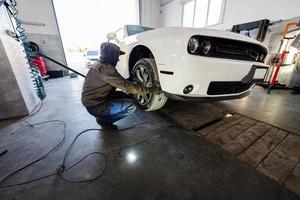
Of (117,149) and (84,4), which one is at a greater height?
(84,4)

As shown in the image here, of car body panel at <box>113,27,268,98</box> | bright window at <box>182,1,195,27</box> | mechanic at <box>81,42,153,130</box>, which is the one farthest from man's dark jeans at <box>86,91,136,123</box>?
bright window at <box>182,1,195,27</box>

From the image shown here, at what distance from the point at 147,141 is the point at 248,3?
540cm

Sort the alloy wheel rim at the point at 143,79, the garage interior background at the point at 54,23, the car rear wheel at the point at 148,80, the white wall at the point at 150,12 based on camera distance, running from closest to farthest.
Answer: the car rear wheel at the point at 148,80 < the alloy wheel rim at the point at 143,79 < the garage interior background at the point at 54,23 < the white wall at the point at 150,12

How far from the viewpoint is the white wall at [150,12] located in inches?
279

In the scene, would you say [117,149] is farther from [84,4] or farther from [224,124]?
[84,4]

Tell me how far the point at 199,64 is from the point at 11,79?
2.53 meters

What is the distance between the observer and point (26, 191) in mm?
925

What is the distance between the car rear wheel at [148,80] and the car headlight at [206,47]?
1.62ft

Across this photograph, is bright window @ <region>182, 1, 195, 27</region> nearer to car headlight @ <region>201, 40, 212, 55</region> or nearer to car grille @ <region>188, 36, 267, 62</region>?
car grille @ <region>188, 36, 267, 62</region>

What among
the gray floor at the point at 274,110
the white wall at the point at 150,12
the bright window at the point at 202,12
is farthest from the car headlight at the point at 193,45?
the white wall at the point at 150,12

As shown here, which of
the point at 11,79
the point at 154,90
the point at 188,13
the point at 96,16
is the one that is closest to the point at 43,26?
the point at 96,16

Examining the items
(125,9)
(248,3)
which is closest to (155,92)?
(248,3)

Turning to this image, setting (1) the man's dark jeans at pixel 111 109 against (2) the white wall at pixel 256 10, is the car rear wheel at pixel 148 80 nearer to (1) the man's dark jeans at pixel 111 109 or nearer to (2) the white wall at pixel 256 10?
(1) the man's dark jeans at pixel 111 109

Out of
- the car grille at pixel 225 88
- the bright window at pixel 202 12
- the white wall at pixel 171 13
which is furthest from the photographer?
the white wall at pixel 171 13
